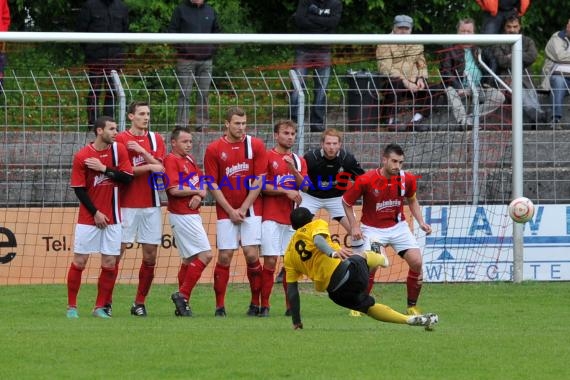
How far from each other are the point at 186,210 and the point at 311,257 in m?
2.88

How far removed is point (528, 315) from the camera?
14.1 m

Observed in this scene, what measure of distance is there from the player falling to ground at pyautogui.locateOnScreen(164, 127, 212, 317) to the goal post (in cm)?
223

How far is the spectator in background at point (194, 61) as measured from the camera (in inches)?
711

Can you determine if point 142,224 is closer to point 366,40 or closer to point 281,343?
point 281,343

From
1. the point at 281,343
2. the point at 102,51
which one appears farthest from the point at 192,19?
the point at 281,343

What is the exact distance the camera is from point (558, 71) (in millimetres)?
19953

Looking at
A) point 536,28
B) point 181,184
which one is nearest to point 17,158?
point 181,184

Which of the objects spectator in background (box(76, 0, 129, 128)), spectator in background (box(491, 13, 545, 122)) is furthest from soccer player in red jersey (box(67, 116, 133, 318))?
spectator in background (box(491, 13, 545, 122))

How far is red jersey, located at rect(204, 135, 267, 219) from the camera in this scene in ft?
47.2

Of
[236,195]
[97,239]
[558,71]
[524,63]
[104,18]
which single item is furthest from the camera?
[558,71]

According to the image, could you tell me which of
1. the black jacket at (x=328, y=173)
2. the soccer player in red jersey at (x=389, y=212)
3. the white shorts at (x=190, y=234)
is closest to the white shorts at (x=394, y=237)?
the soccer player in red jersey at (x=389, y=212)

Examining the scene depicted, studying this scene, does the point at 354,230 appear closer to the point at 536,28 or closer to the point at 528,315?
the point at 528,315

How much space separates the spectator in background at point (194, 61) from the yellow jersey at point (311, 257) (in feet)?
20.8

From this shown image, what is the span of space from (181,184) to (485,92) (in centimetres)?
594
